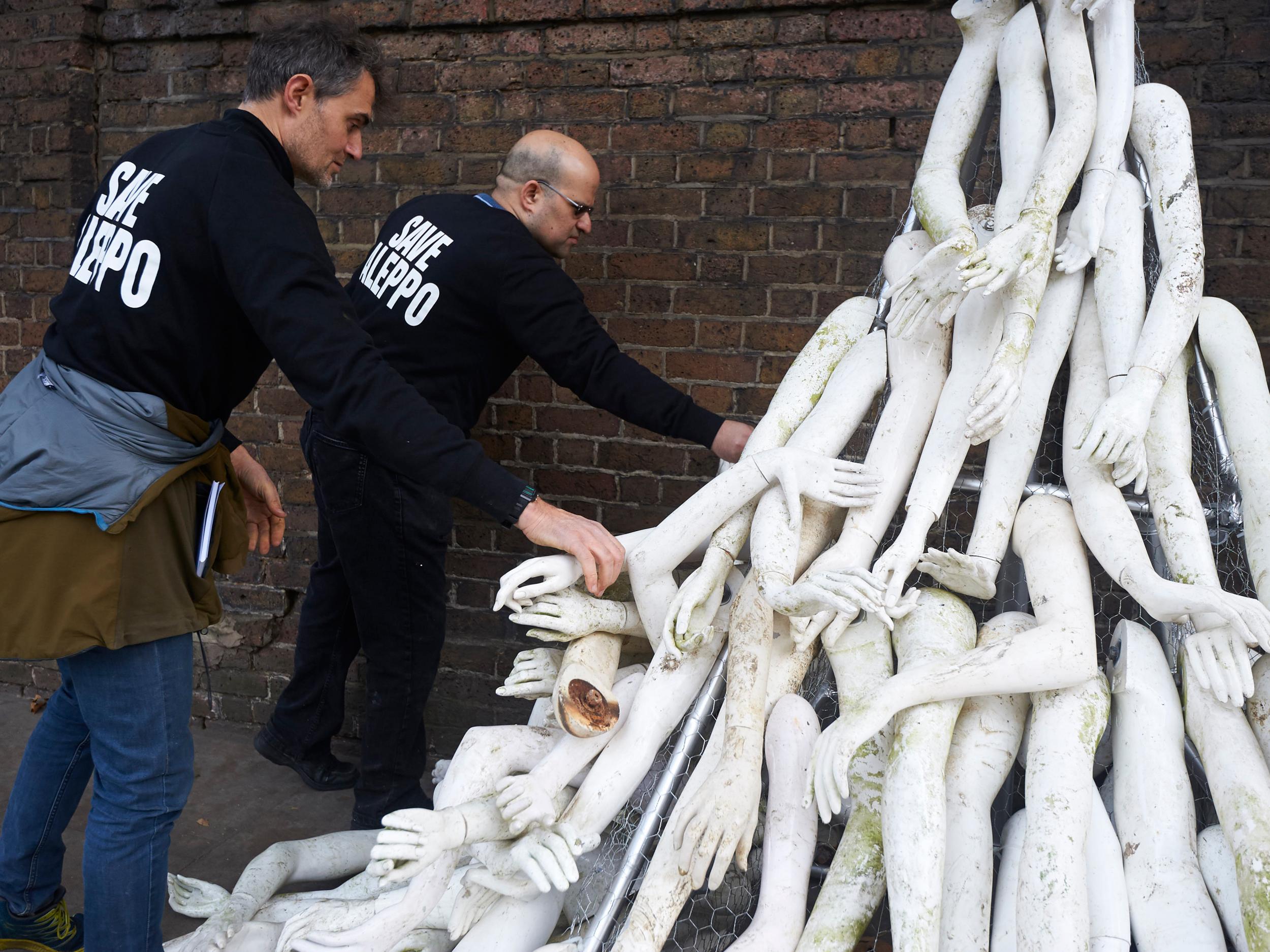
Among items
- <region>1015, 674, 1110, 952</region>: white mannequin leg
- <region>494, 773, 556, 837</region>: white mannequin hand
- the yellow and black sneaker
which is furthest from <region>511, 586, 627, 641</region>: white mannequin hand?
the yellow and black sneaker

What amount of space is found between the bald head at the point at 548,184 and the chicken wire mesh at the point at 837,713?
0.85m

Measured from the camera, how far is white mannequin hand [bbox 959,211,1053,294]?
1672 millimetres

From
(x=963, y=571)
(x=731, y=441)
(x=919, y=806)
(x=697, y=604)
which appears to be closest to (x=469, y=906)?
(x=697, y=604)

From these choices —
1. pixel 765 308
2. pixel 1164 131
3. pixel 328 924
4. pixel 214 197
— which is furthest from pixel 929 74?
pixel 328 924

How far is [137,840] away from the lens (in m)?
1.74

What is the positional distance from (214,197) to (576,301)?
960 millimetres

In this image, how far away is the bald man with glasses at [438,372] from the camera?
8.07ft

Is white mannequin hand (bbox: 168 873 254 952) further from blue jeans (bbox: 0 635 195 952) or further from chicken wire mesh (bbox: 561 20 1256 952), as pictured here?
chicken wire mesh (bbox: 561 20 1256 952)

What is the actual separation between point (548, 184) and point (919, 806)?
1764 millimetres

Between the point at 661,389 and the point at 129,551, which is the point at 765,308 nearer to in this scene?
the point at 661,389

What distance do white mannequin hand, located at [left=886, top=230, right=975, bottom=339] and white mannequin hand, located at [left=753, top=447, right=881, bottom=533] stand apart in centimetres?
24

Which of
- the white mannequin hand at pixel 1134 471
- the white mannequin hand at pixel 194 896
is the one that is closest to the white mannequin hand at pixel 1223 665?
the white mannequin hand at pixel 1134 471

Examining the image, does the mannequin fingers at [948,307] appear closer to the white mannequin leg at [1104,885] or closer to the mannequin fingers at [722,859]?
the white mannequin leg at [1104,885]

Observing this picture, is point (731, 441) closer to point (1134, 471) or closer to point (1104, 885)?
point (1134, 471)
